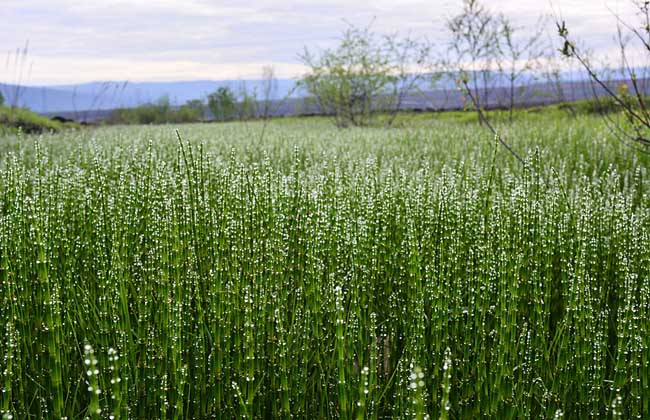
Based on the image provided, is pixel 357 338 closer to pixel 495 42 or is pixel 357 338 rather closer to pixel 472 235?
pixel 472 235

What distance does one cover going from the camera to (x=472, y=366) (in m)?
1.86

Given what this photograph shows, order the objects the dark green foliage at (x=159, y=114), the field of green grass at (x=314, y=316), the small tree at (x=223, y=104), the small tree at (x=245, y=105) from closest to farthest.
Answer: the field of green grass at (x=314, y=316) < the small tree at (x=245, y=105) < the dark green foliage at (x=159, y=114) < the small tree at (x=223, y=104)

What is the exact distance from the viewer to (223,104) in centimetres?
2597

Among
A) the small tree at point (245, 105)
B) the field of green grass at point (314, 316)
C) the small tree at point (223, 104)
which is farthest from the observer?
the small tree at point (223, 104)

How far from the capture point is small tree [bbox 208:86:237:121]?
25266 mm

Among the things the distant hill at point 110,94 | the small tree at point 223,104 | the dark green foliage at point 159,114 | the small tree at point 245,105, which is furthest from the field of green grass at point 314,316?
the small tree at point 223,104

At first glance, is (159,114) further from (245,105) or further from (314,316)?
(314,316)

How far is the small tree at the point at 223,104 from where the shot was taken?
2527cm

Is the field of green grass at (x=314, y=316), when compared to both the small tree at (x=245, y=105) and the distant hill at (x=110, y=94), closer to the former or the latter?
the distant hill at (x=110, y=94)

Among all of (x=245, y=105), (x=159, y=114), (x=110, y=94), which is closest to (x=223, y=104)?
(x=159, y=114)

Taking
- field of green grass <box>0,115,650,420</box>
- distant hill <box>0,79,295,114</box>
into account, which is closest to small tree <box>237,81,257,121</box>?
distant hill <box>0,79,295,114</box>

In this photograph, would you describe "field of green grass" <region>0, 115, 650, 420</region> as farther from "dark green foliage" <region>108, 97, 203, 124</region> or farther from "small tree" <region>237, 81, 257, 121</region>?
"dark green foliage" <region>108, 97, 203, 124</region>

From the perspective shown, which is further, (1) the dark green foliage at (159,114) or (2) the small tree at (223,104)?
(2) the small tree at (223,104)

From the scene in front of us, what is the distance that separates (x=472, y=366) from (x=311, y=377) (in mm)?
512
